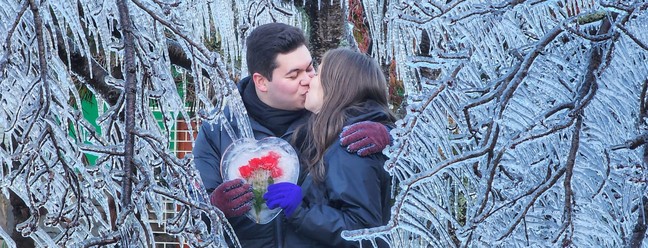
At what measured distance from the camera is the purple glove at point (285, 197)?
2.47m

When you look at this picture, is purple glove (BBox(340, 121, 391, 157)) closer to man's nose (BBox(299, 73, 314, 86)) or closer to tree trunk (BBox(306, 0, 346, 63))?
man's nose (BBox(299, 73, 314, 86))

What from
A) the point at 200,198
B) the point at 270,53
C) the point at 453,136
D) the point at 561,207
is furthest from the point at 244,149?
the point at 561,207

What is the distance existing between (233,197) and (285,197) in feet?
0.41

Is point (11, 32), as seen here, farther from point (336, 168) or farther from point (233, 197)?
point (336, 168)

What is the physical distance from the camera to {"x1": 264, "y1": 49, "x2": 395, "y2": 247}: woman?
2.48 meters

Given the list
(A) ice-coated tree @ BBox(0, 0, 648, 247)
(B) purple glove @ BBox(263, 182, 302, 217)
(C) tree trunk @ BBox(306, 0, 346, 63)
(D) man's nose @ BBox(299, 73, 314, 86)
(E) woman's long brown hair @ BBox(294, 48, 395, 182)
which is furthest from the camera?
(C) tree trunk @ BBox(306, 0, 346, 63)

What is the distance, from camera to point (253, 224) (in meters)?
2.61

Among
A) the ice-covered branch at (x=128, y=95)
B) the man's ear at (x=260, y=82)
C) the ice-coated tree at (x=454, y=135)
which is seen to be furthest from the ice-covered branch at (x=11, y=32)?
the man's ear at (x=260, y=82)

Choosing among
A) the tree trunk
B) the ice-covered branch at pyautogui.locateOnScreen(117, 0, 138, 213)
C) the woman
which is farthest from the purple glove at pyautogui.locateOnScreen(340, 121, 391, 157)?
the tree trunk

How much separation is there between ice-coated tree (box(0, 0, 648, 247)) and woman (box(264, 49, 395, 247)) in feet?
1.98

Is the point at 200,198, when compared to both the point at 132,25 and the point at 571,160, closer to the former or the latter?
the point at 132,25

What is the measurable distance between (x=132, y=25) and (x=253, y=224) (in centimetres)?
93

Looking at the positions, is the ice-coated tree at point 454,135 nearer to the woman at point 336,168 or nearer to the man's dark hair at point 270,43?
the woman at point 336,168

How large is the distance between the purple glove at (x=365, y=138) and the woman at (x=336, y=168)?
0.03 meters
